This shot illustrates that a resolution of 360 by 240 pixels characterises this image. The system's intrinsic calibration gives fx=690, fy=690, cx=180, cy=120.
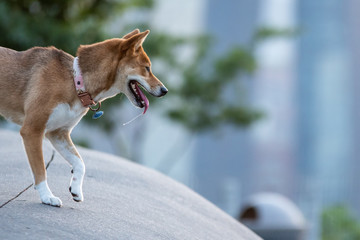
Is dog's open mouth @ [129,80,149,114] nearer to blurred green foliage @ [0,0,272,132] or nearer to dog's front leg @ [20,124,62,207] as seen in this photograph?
dog's front leg @ [20,124,62,207]

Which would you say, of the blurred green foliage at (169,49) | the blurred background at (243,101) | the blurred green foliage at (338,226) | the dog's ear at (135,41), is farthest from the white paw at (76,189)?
the blurred green foliage at (338,226)

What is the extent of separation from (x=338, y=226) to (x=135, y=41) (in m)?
19.1

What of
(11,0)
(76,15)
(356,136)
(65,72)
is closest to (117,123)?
(76,15)

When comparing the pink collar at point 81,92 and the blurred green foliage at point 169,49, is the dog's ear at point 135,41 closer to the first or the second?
the pink collar at point 81,92

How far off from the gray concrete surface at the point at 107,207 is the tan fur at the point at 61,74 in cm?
54

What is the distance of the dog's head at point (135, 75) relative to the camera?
5.21 metres

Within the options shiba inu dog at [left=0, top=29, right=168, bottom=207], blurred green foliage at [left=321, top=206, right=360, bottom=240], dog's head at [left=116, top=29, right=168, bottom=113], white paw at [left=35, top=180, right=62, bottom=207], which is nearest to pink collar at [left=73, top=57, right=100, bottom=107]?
shiba inu dog at [left=0, top=29, right=168, bottom=207]

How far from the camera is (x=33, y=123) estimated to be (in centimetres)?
496

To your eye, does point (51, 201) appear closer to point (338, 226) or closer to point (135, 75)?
point (135, 75)

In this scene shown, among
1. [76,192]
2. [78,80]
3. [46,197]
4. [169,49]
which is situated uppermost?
[169,49]

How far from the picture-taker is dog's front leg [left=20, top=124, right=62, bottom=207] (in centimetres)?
495

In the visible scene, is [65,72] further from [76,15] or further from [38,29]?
[76,15]

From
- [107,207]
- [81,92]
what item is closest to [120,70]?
[81,92]

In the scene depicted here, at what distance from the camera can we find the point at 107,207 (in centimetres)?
528
